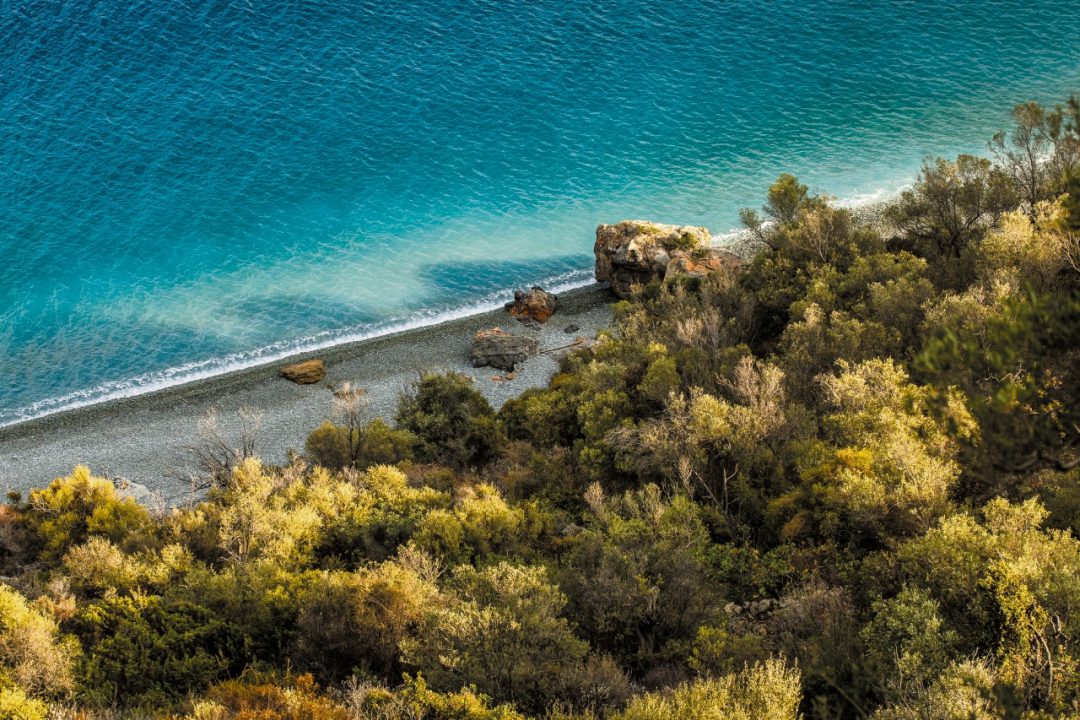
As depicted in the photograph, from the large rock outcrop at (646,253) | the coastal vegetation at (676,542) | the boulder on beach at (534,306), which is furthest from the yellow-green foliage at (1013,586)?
the boulder on beach at (534,306)

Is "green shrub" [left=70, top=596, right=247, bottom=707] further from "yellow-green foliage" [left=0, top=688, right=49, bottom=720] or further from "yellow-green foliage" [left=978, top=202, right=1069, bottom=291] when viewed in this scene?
"yellow-green foliage" [left=978, top=202, right=1069, bottom=291]

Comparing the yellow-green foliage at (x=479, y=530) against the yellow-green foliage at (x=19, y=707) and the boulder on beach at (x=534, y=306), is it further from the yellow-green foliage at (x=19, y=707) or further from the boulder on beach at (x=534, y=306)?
the boulder on beach at (x=534, y=306)

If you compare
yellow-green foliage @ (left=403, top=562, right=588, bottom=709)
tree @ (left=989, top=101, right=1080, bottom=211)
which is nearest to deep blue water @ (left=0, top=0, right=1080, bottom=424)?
tree @ (left=989, top=101, right=1080, bottom=211)

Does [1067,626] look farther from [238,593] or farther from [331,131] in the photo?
[331,131]

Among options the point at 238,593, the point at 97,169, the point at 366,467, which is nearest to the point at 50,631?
the point at 238,593

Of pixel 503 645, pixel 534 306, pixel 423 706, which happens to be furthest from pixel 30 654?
pixel 534 306
